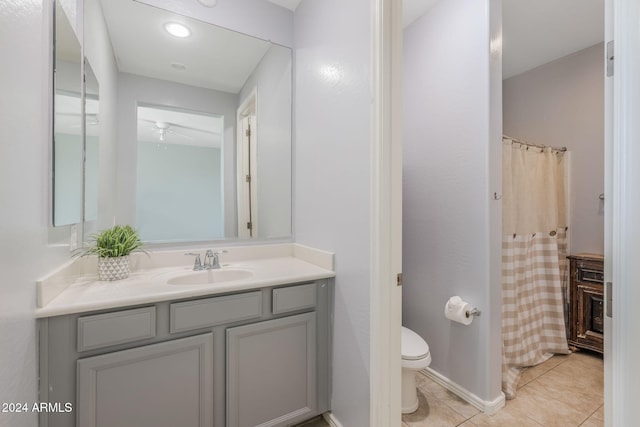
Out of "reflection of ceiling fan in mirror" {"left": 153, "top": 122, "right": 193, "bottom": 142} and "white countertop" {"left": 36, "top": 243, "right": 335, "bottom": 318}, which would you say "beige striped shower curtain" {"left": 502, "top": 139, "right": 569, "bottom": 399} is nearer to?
"white countertop" {"left": 36, "top": 243, "right": 335, "bottom": 318}

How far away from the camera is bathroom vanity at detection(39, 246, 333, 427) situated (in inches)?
41.6

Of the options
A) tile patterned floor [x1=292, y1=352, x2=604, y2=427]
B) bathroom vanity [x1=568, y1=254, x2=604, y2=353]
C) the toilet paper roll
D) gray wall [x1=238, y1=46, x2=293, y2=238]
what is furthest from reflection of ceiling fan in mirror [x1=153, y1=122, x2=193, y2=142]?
bathroom vanity [x1=568, y1=254, x2=604, y2=353]

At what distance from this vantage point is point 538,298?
2275mm

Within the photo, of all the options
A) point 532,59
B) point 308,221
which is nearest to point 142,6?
point 308,221

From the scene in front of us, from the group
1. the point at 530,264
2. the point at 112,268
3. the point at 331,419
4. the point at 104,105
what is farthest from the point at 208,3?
the point at 530,264

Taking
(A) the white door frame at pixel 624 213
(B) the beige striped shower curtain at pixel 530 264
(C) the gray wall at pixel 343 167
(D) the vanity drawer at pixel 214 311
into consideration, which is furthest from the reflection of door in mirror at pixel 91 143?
(B) the beige striped shower curtain at pixel 530 264

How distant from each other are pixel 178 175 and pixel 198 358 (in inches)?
41.9

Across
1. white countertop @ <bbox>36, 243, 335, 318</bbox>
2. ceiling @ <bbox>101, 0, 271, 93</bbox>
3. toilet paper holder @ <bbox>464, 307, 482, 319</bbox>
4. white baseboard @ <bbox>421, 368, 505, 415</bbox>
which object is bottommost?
white baseboard @ <bbox>421, 368, 505, 415</bbox>

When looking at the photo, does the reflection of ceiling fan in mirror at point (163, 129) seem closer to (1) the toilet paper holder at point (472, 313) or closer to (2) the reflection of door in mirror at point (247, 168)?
(2) the reflection of door in mirror at point (247, 168)

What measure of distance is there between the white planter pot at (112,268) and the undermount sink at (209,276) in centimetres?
24

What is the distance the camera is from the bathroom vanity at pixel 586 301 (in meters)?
2.32

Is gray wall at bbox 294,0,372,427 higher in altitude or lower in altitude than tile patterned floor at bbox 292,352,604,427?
higher

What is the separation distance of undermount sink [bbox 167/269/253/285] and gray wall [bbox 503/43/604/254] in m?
2.98

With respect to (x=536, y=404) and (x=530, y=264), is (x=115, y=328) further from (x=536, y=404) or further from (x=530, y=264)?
(x=530, y=264)
